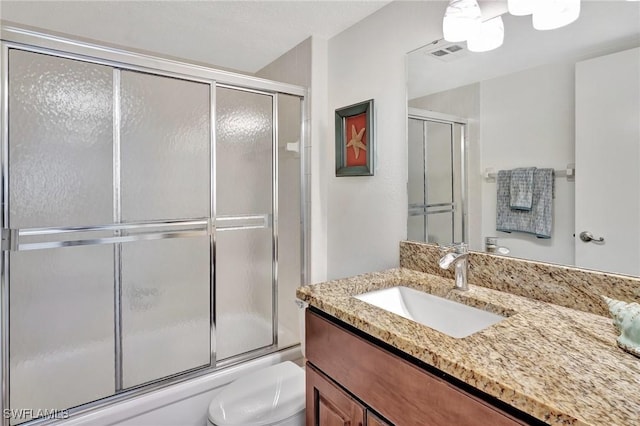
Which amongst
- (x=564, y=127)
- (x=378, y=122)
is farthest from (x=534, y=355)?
(x=378, y=122)

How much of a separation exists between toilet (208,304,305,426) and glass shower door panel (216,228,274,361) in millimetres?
496

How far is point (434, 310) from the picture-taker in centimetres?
121

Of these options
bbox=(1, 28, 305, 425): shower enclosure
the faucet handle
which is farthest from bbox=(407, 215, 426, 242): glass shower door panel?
bbox=(1, 28, 305, 425): shower enclosure

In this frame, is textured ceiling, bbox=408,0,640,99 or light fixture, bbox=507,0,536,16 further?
light fixture, bbox=507,0,536,16

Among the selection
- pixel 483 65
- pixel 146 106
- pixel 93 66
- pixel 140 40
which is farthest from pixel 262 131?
pixel 483 65

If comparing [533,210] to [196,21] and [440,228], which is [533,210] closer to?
[440,228]

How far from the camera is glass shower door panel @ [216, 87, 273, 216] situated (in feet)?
6.18

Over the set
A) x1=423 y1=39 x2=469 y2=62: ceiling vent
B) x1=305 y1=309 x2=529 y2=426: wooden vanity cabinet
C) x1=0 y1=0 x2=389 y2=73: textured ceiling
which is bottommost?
x1=305 y1=309 x2=529 y2=426: wooden vanity cabinet

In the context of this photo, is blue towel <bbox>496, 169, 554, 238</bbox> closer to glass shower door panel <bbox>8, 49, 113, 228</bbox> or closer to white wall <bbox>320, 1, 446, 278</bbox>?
white wall <bbox>320, 1, 446, 278</bbox>

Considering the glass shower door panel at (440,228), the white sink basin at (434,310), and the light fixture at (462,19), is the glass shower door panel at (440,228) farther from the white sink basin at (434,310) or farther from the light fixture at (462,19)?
the light fixture at (462,19)

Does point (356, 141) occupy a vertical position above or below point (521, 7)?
below

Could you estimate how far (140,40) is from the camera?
2178mm

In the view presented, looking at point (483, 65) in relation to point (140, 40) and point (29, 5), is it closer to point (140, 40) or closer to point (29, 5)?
point (140, 40)

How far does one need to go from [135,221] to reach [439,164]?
1.47 meters
